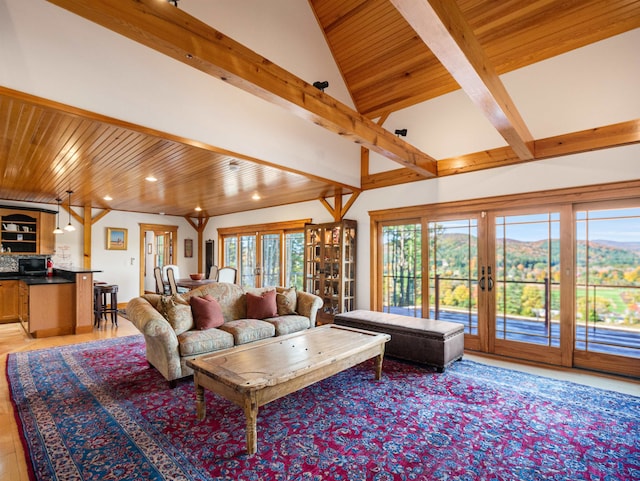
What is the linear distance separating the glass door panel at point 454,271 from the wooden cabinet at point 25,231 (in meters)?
7.75

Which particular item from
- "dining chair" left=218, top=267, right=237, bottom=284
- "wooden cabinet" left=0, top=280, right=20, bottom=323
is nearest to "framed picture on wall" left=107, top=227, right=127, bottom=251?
"wooden cabinet" left=0, top=280, right=20, bottom=323

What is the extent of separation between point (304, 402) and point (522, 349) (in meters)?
3.00

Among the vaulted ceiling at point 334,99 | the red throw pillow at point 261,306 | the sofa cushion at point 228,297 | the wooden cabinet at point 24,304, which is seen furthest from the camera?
the wooden cabinet at point 24,304

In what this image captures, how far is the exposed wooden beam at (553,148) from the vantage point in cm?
360

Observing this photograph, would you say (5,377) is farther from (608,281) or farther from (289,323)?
(608,281)

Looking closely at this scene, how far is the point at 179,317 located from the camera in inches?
148

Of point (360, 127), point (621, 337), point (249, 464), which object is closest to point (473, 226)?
point (621, 337)

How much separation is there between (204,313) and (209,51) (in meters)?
2.83

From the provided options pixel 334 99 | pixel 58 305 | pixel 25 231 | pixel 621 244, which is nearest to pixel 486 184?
pixel 621 244

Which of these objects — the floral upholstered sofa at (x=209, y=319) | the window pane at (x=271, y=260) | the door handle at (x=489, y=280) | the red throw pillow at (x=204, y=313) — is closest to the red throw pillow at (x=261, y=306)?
the floral upholstered sofa at (x=209, y=319)

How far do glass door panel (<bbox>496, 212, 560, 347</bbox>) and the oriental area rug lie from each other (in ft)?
2.71

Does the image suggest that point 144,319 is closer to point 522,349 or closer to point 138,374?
point 138,374

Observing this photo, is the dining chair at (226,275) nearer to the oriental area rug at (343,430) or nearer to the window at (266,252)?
the window at (266,252)

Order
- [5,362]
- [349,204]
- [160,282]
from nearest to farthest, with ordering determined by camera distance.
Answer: [5,362], [349,204], [160,282]
